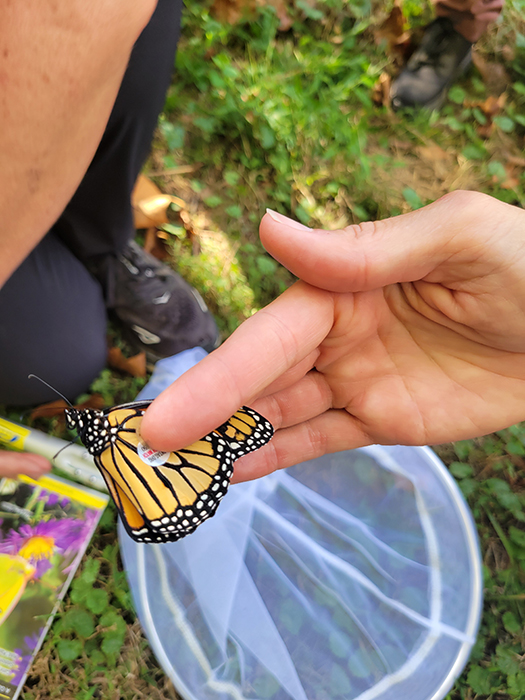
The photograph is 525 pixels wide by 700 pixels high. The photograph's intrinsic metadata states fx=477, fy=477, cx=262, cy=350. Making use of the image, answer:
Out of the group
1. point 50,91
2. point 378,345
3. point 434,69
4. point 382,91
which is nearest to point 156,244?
point 378,345

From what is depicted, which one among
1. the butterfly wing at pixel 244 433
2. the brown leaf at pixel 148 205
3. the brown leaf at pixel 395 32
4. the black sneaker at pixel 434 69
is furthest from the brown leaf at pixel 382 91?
the butterfly wing at pixel 244 433

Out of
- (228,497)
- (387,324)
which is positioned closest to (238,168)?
(387,324)

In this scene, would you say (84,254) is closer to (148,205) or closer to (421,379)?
(148,205)

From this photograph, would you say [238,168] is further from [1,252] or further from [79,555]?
[79,555]

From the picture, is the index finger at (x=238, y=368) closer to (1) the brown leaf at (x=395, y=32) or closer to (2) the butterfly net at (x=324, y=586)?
(2) the butterfly net at (x=324, y=586)

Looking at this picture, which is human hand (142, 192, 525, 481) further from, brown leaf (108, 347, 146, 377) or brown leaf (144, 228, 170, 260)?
brown leaf (144, 228, 170, 260)

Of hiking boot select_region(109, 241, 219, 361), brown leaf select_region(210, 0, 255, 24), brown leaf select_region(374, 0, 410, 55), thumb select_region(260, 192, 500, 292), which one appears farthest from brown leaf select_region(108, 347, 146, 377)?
brown leaf select_region(374, 0, 410, 55)
